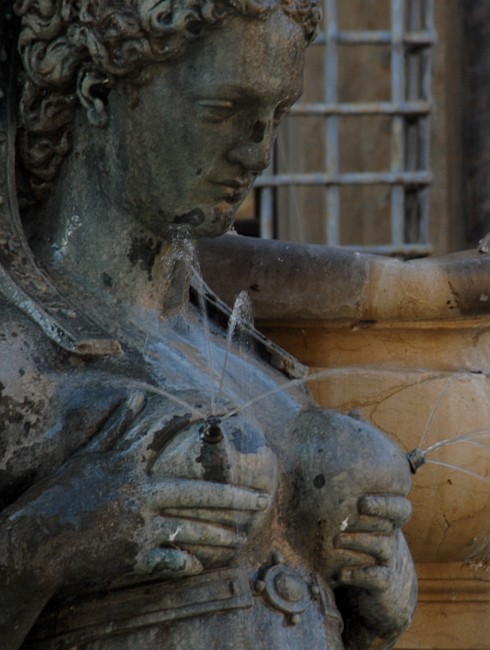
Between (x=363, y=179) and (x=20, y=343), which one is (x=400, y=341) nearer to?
(x=20, y=343)

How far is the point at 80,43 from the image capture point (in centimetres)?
457

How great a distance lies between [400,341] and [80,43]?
101cm

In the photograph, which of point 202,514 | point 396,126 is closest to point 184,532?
point 202,514

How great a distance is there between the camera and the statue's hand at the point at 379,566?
447cm

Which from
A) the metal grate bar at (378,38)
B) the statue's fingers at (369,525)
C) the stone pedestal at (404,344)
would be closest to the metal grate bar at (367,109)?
the metal grate bar at (378,38)

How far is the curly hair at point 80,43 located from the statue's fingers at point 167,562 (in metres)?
0.77

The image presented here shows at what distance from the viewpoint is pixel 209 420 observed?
4273 mm

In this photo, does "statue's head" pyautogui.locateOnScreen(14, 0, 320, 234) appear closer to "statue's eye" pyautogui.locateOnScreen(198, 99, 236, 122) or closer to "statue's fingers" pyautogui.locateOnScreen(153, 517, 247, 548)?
"statue's eye" pyautogui.locateOnScreen(198, 99, 236, 122)

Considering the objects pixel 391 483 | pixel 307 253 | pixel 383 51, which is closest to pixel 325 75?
pixel 383 51

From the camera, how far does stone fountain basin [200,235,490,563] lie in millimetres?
5156

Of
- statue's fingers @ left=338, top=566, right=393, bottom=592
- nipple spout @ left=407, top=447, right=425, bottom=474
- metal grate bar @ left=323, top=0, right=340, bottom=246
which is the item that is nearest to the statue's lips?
nipple spout @ left=407, top=447, right=425, bottom=474

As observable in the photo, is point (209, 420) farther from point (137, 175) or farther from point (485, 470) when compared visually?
point (485, 470)

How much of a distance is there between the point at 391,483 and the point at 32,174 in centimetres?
81

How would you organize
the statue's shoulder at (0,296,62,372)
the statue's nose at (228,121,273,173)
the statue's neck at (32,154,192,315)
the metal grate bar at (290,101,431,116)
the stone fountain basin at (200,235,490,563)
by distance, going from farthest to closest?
the metal grate bar at (290,101,431,116), the stone fountain basin at (200,235,490,563), the statue's neck at (32,154,192,315), the statue's nose at (228,121,273,173), the statue's shoulder at (0,296,62,372)
